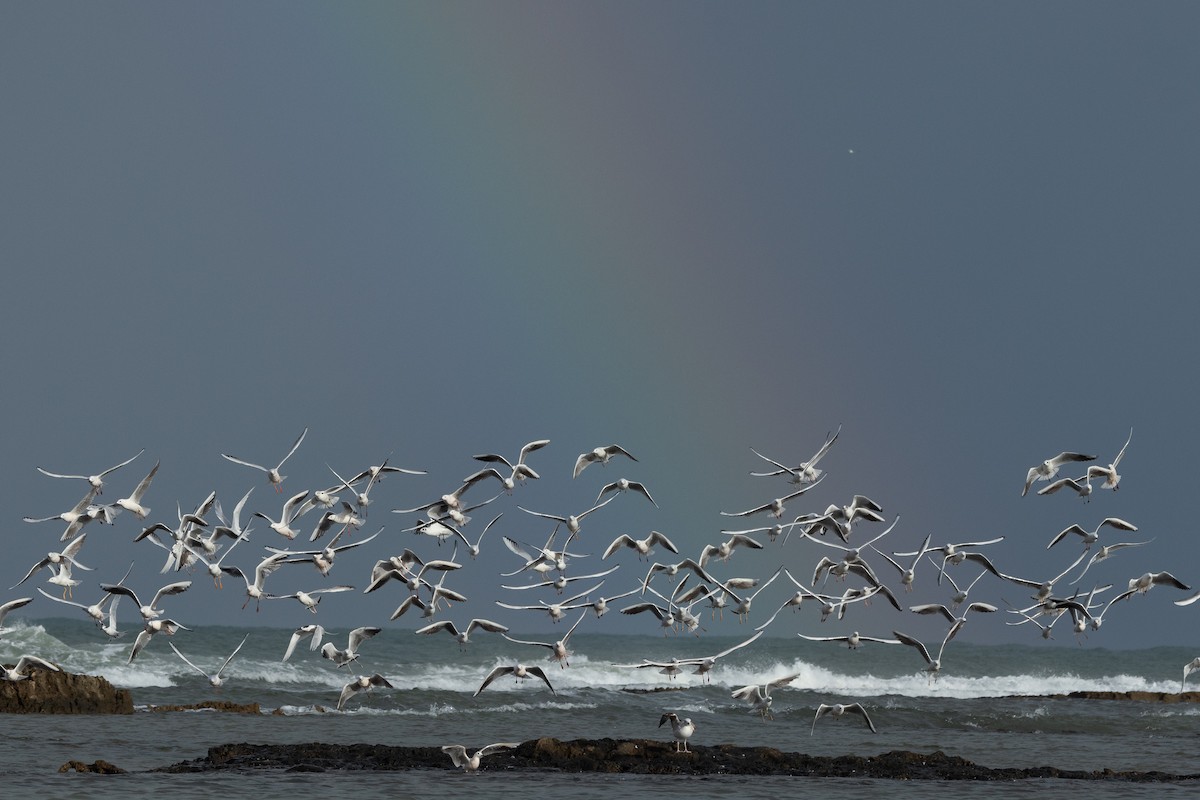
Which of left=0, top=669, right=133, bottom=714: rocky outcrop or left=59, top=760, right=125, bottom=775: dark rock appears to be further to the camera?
left=0, top=669, right=133, bottom=714: rocky outcrop

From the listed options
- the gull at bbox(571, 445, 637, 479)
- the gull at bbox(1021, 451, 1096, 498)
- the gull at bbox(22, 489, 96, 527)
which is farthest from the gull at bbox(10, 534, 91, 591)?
the gull at bbox(1021, 451, 1096, 498)

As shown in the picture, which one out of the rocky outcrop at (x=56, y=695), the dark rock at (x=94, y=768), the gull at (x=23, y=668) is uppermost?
the gull at (x=23, y=668)

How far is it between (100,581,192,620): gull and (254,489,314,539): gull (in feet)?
7.80

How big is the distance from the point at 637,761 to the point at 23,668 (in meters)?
15.0

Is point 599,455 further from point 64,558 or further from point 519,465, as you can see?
point 64,558

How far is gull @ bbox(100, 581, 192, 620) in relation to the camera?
32.2 metres

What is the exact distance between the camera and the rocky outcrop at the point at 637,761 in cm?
2694

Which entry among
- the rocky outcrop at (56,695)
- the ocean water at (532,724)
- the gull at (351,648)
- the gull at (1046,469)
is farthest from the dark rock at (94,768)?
the gull at (1046,469)

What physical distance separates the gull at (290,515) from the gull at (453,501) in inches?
113

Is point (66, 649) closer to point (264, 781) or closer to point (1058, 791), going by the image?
point (264, 781)

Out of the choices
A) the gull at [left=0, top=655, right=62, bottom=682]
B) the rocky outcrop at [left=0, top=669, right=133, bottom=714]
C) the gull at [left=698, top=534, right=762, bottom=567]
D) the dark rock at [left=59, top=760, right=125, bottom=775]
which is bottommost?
the dark rock at [left=59, top=760, right=125, bottom=775]

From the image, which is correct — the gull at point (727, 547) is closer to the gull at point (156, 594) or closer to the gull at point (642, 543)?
the gull at point (642, 543)

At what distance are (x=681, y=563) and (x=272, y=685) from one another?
23829 millimetres

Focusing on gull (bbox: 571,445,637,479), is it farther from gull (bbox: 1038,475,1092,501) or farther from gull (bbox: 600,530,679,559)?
gull (bbox: 1038,475,1092,501)
